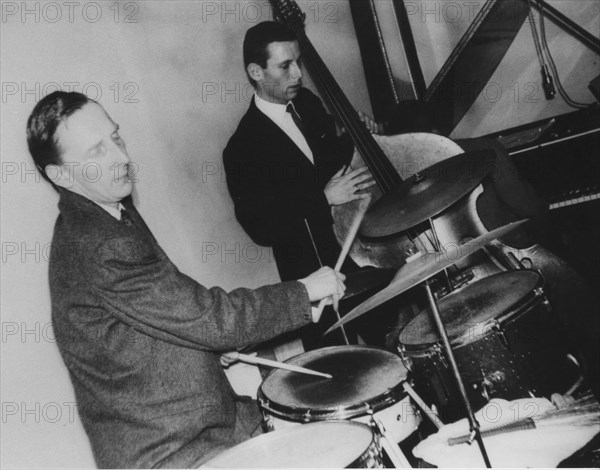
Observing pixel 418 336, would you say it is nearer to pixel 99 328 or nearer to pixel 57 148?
pixel 99 328

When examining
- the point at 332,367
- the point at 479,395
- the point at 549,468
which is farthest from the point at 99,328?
the point at 549,468

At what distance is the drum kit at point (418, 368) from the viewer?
125 cm

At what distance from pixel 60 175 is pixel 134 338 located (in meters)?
0.53

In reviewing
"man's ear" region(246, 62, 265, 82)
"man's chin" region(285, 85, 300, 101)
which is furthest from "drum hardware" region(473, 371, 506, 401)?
"man's ear" region(246, 62, 265, 82)

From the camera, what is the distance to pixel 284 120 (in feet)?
8.27

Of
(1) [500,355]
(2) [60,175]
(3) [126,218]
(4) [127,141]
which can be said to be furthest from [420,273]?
(4) [127,141]

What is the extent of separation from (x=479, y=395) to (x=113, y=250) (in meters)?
1.14

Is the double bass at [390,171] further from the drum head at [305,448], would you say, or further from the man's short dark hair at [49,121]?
the man's short dark hair at [49,121]

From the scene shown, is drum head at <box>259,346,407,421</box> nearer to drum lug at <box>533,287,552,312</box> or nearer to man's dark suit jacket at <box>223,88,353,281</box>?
drum lug at <box>533,287,552,312</box>

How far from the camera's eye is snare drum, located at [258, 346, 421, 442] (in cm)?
138

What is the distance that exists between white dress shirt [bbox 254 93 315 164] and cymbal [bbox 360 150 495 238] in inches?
32.9

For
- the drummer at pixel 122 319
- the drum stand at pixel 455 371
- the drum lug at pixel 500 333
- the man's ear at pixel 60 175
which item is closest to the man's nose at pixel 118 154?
the drummer at pixel 122 319

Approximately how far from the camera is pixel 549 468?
1234 millimetres

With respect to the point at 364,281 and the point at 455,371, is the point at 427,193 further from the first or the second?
the point at 455,371
